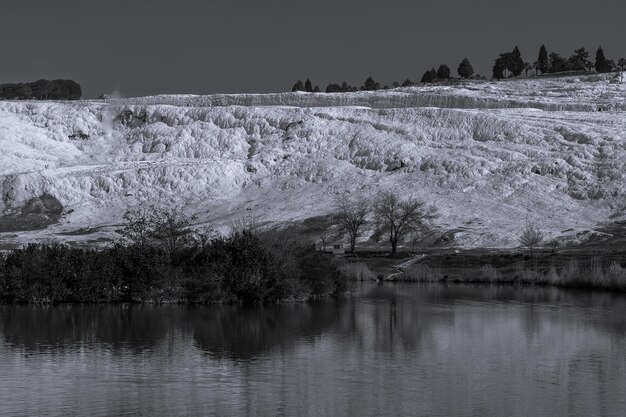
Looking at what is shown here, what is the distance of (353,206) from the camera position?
237ft

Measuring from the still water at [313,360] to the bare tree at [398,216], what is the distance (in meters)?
27.9

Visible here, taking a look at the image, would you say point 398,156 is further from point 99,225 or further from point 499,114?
point 99,225

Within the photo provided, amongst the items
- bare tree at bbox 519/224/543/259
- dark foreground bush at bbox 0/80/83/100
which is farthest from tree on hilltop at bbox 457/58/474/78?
bare tree at bbox 519/224/543/259

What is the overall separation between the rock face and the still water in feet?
109

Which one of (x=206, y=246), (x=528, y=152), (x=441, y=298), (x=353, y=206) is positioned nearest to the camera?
(x=206, y=246)

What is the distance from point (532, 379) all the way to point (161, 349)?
29.5ft

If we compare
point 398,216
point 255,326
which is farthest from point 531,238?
point 255,326

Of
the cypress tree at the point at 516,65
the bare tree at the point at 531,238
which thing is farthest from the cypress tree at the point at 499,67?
the bare tree at the point at 531,238

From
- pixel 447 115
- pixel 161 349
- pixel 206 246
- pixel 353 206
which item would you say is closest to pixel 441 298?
pixel 206 246

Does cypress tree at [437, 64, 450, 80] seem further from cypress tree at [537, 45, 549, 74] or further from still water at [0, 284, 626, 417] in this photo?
still water at [0, 284, 626, 417]

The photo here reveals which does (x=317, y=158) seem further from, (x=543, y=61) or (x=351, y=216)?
(x=543, y=61)

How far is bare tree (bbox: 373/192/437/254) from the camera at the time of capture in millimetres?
63938

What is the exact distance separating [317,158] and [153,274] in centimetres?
4895

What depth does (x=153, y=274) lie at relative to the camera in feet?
116
